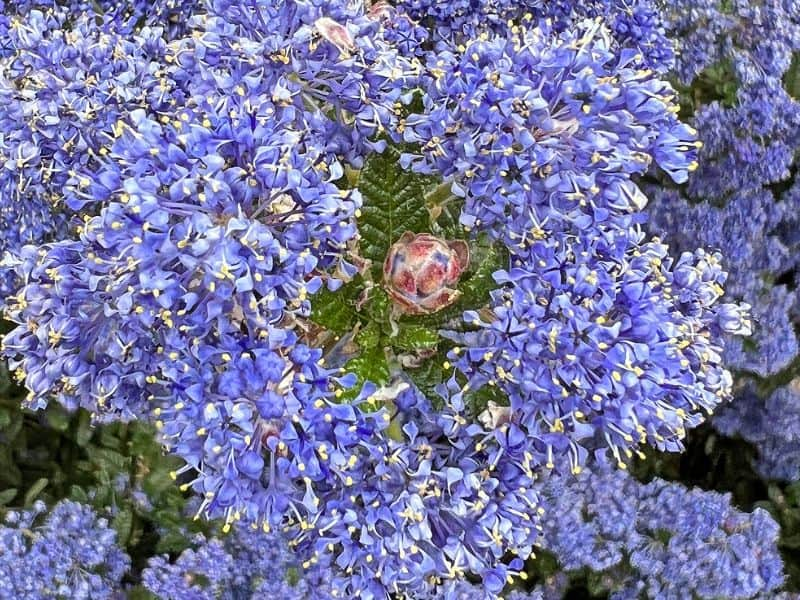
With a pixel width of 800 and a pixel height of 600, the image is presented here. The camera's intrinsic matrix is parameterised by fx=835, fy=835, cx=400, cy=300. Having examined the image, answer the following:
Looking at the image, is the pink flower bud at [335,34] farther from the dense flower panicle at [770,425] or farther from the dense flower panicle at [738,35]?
the dense flower panicle at [770,425]

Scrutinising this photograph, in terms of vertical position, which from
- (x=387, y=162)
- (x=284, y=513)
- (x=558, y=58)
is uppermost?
(x=558, y=58)

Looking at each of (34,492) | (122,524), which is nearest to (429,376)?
(122,524)

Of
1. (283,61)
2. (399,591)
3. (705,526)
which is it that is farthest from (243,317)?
(705,526)

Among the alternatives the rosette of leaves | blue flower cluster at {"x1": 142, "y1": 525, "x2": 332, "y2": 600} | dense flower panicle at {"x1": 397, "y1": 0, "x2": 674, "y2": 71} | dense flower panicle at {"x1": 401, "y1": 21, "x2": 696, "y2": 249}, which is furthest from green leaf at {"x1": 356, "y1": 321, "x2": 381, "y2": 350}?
dense flower panicle at {"x1": 397, "y1": 0, "x2": 674, "y2": 71}

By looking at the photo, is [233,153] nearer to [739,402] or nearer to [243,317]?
[243,317]

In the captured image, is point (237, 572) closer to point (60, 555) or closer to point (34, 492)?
point (60, 555)

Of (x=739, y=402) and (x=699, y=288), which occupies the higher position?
(x=699, y=288)

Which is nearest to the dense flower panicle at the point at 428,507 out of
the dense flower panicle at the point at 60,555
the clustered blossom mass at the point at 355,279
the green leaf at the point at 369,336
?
the clustered blossom mass at the point at 355,279
